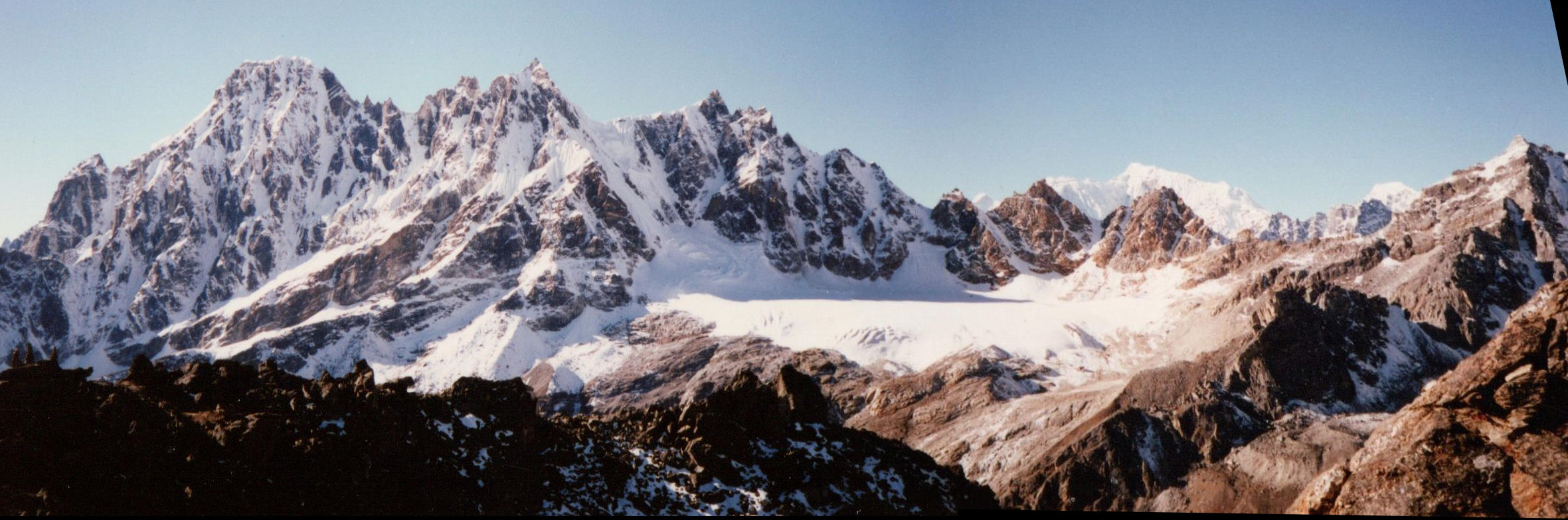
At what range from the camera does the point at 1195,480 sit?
83.3 m

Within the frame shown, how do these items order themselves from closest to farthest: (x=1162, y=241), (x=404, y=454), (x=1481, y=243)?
(x=404, y=454) < (x=1481, y=243) < (x=1162, y=241)

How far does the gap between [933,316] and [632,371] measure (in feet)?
193

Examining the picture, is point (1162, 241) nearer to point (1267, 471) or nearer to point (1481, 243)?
point (1481, 243)

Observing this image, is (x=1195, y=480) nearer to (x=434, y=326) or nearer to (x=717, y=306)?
(x=717, y=306)

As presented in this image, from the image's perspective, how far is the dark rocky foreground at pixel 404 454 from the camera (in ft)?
68.4

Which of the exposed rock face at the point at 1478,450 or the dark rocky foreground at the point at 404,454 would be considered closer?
the dark rocky foreground at the point at 404,454

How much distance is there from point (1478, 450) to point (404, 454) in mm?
→ 34233

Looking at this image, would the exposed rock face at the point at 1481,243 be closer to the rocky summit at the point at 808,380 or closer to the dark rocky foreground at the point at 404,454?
the rocky summit at the point at 808,380

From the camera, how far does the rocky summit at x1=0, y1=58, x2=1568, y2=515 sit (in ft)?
78.0

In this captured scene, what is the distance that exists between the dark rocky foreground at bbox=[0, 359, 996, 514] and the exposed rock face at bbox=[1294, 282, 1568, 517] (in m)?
12.7

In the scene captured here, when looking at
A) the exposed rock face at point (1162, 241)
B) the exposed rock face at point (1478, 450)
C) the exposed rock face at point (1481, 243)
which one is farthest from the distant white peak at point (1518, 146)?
the exposed rock face at point (1478, 450)

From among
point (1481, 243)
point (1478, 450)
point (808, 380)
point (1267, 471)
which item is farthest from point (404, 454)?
point (1481, 243)

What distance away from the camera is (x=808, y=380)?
132 ft

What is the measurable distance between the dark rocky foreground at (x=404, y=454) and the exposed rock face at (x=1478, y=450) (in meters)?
12.7
